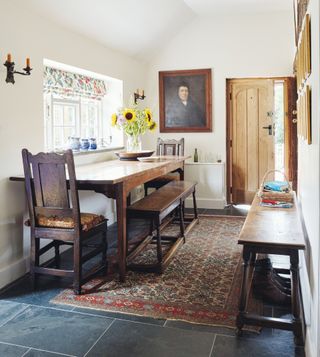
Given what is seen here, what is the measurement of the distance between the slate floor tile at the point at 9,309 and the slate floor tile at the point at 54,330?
0.04 meters

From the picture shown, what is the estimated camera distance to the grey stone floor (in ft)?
7.26

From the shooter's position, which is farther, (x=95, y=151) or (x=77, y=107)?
(x=77, y=107)

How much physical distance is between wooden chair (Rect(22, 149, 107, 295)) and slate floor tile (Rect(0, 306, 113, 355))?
0.36 metres

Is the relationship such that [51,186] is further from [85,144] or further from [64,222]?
[85,144]

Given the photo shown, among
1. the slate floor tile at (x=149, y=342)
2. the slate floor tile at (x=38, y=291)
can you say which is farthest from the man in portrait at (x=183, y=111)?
the slate floor tile at (x=149, y=342)

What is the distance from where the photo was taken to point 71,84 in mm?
4543

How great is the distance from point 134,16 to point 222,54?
5.74 ft

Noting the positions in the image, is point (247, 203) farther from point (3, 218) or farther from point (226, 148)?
point (3, 218)

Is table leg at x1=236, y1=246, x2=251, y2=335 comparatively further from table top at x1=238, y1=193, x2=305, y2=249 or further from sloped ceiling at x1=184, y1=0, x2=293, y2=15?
sloped ceiling at x1=184, y1=0, x2=293, y2=15

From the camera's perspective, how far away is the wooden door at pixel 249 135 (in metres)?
5.97

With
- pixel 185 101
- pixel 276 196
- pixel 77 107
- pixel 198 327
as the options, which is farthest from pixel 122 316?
pixel 185 101

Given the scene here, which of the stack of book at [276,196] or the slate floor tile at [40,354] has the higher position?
the stack of book at [276,196]

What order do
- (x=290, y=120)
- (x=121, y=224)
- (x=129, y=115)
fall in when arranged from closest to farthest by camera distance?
(x=121, y=224) → (x=129, y=115) → (x=290, y=120)

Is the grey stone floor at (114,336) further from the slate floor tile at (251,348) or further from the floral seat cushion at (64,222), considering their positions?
the floral seat cushion at (64,222)
